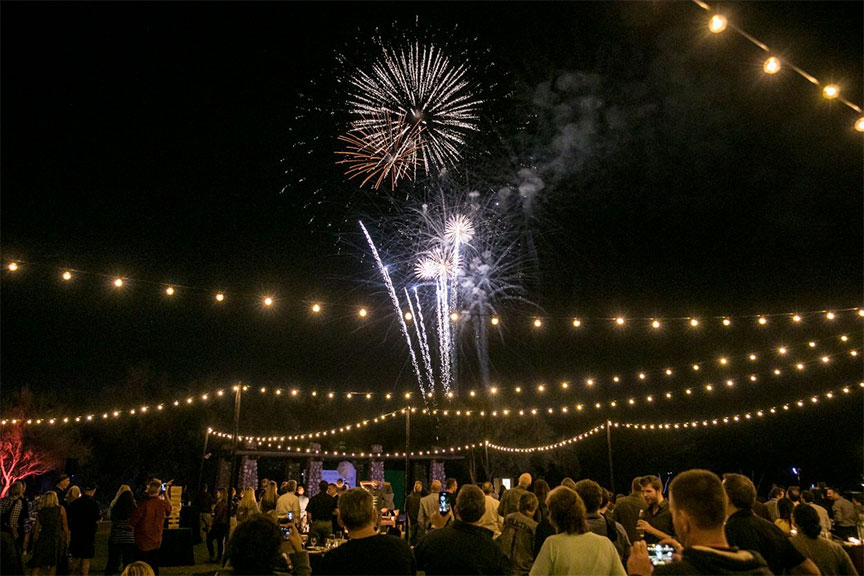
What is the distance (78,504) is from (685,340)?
20869mm

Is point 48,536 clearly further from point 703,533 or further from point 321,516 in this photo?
point 703,533

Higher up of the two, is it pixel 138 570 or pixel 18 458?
pixel 18 458

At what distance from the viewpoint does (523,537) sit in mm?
5602

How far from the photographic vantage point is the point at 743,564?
2.23 metres

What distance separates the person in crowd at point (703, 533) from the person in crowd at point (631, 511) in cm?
370

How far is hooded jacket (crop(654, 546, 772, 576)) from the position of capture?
7.29 feet

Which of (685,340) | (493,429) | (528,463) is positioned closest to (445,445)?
(493,429)

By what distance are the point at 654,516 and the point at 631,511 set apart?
258mm

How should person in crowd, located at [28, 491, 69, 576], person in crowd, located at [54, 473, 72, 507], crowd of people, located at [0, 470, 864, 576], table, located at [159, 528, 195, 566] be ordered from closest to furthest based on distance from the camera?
crowd of people, located at [0, 470, 864, 576], person in crowd, located at [28, 491, 69, 576], person in crowd, located at [54, 473, 72, 507], table, located at [159, 528, 195, 566]

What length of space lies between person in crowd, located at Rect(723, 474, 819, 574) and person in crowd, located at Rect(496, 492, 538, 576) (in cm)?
197

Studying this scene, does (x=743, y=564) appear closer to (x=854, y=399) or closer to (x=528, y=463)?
(x=854, y=399)

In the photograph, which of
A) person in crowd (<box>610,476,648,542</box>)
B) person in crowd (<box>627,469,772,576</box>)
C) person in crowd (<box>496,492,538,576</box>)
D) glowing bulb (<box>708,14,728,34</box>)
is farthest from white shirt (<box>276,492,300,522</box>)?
glowing bulb (<box>708,14,728,34</box>)

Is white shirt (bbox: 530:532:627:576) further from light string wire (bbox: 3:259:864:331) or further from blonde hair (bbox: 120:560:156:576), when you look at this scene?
light string wire (bbox: 3:259:864:331)

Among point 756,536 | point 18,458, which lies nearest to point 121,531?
point 756,536
